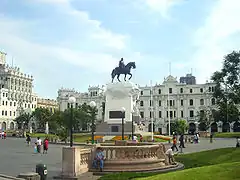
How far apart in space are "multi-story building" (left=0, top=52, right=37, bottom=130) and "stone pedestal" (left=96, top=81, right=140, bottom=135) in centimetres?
7904

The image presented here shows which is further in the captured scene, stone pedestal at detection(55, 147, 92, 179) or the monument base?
the monument base

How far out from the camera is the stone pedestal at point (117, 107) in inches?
2112

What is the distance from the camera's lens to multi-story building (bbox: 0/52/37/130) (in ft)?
408

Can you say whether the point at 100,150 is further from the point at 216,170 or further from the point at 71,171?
the point at 216,170

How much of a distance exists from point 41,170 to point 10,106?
121 metres

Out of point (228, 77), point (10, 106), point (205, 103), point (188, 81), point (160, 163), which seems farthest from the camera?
point (10, 106)

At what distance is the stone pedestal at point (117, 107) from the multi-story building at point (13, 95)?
3112 inches

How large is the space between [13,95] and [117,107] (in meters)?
89.1

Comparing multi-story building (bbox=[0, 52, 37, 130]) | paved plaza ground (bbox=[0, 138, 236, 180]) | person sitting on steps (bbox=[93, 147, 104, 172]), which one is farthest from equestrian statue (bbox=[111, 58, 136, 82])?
multi-story building (bbox=[0, 52, 37, 130])

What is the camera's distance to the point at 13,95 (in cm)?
13138

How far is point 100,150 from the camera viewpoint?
52.8 ft

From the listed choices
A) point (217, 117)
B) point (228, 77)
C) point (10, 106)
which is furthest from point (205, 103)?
Result: point (10, 106)

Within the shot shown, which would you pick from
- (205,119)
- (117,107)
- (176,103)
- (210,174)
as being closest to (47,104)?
(176,103)

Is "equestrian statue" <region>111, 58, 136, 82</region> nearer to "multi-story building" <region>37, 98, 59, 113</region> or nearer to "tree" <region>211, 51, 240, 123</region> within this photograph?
"tree" <region>211, 51, 240, 123</region>
